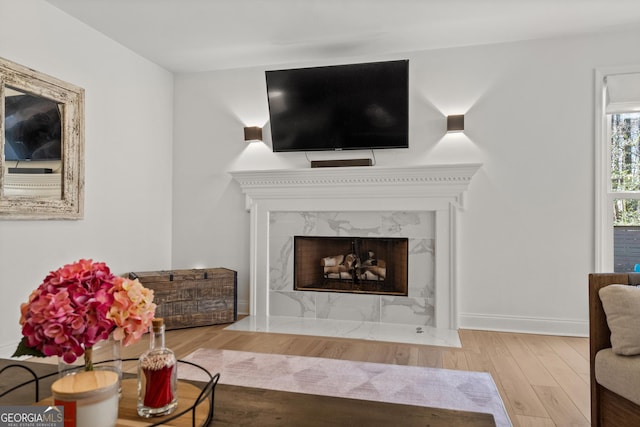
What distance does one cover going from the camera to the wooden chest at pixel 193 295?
3410 millimetres

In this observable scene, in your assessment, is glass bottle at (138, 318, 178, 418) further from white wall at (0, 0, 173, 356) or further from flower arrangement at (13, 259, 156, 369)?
white wall at (0, 0, 173, 356)

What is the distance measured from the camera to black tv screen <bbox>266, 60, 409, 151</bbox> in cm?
362

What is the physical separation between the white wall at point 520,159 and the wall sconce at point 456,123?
4.4 inches

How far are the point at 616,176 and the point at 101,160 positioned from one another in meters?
4.25

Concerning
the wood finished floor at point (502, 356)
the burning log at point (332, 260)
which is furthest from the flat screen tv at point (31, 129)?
the burning log at point (332, 260)

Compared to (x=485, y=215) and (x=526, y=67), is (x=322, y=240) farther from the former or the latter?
(x=526, y=67)

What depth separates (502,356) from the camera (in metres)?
2.84

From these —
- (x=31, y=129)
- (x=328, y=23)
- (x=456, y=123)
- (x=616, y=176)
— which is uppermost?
(x=328, y=23)

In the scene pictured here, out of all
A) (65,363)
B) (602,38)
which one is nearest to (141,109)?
(65,363)

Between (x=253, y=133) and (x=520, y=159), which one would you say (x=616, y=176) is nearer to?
(x=520, y=159)

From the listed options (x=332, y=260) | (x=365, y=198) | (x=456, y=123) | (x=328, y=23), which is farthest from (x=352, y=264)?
(x=328, y=23)

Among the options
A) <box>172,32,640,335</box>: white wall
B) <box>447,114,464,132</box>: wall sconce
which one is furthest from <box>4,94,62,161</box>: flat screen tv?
<box>447,114,464,132</box>: wall sconce

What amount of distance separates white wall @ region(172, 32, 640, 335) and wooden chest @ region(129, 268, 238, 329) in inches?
71.6

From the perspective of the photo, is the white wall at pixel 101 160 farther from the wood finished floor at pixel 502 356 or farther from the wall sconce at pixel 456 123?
the wall sconce at pixel 456 123
